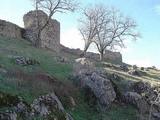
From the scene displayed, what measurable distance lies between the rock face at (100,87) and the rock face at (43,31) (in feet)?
85.5

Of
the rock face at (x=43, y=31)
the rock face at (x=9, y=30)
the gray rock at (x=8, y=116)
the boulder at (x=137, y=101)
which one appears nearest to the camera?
the gray rock at (x=8, y=116)

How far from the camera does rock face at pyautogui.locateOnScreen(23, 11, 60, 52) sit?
169 feet

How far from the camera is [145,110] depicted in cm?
2589

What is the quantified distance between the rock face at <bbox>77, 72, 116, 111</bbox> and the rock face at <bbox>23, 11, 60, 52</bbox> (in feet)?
85.5

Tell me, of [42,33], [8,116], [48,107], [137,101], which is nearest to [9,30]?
[42,33]

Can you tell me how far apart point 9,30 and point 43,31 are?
5.98m

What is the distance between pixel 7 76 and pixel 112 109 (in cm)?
800

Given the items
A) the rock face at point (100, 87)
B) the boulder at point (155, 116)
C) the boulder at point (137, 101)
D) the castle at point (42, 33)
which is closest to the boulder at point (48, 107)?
the rock face at point (100, 87)

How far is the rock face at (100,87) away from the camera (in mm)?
24500

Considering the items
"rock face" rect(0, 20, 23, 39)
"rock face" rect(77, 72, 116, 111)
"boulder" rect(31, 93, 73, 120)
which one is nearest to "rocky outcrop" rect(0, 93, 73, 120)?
"boulder" rect(31, 93, 73, 120)

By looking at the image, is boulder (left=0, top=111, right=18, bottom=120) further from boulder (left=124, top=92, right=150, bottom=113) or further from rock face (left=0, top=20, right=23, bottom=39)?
rock face (left=0, top=20, right=23, bottom=39)

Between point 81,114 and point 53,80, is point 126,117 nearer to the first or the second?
point 81,114

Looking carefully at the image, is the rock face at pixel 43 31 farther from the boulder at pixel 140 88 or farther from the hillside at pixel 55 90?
the boulder at pixel 140 88

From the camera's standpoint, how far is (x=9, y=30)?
47.9m
